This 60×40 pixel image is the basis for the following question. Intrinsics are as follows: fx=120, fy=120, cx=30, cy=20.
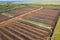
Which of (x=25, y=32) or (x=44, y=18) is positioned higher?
(x=25, y=32)

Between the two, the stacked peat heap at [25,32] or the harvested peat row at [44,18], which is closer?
the stacked peat heap at [25,32]

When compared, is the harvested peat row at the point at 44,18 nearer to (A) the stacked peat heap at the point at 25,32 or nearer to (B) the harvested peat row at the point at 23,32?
(A) the stacked peat heap at the point at 25,32

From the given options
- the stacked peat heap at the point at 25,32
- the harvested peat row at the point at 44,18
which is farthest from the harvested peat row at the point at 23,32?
the harvested peat row at the point at 44,18

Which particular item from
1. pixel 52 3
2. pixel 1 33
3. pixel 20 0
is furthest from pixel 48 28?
pixel 20 0

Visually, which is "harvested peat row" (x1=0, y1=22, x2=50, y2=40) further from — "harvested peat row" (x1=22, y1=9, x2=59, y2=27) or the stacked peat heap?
"harvested peat row" (x1=22, y1=9, x2=59, y2=27)

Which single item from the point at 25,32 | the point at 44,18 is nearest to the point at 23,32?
the point at 25,32

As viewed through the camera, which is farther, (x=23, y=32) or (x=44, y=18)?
(x=44, y=18)

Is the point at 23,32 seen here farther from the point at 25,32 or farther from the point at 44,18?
the point at 44,18

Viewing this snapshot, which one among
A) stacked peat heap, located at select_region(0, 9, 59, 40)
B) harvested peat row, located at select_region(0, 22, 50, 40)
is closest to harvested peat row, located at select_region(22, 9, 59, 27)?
stacked peat heap, located at select_region(0, 9, 59, 40)

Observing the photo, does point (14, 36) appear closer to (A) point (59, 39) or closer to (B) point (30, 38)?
(B) point (30, 38)

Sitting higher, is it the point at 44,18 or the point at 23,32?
the point at 23,32

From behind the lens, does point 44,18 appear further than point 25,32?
Yes
